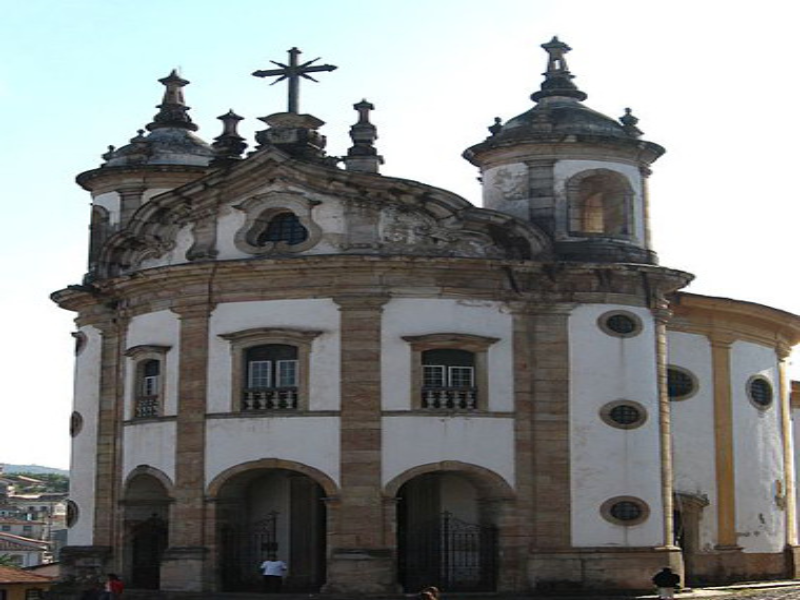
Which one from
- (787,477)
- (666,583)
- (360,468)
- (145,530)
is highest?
(787,477)

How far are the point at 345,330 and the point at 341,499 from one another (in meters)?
3.46

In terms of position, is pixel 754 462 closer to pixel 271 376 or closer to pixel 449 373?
pixel 449 373

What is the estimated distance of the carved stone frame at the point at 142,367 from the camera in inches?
1223

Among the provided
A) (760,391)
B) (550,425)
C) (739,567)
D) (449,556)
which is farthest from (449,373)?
(760,391)

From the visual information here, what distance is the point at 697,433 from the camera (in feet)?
112

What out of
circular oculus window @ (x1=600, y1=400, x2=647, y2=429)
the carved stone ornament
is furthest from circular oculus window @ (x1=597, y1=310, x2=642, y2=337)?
the carved stone ornament

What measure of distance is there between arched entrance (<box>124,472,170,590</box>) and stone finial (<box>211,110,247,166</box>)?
7.82 metres

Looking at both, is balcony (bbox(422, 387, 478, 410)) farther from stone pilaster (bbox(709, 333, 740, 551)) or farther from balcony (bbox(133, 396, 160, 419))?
stone pilaster (bbox(709, 333, 740, 551))

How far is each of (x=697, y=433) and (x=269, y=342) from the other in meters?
10.9

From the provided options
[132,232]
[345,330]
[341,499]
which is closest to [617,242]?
[345,330]

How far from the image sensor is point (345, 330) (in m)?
29.6

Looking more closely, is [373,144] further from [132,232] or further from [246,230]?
[132,232]

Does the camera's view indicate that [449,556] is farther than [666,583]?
Yes

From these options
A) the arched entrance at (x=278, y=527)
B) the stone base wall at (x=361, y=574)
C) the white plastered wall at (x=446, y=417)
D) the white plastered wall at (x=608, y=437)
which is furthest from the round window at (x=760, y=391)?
the stone base wall at (x=361, y=574)
